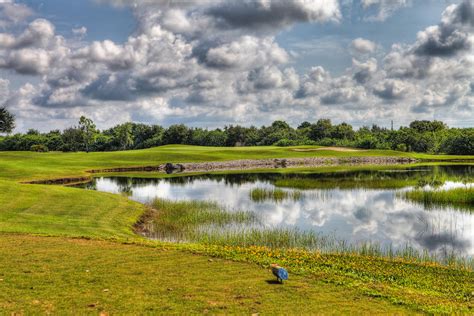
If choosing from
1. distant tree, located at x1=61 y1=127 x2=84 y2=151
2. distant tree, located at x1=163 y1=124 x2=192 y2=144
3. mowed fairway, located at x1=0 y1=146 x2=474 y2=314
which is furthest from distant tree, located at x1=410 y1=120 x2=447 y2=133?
mowed fairway, located at x1=0 y1=146 x2=474 y2=314

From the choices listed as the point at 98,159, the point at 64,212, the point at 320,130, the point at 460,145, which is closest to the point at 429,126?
the point at 320,130

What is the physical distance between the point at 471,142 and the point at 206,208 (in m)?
113

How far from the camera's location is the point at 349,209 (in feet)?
Result: 123

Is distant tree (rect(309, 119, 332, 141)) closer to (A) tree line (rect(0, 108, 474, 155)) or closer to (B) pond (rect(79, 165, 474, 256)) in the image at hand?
(A) tree line (rect(0, 108, 474, 155))

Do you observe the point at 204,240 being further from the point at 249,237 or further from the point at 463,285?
the point at 463,285

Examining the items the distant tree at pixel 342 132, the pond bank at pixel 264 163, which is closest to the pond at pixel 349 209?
the pond bank at pixel 264 163

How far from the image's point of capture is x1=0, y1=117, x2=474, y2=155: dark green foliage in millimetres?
144500

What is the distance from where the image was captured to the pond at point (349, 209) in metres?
27.0

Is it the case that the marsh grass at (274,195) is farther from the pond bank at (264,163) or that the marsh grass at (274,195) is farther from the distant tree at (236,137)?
the distant tree at (236,137)

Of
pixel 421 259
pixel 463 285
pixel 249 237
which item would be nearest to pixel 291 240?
pixel 249 237

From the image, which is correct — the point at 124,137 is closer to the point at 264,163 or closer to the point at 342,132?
the point at 342,132

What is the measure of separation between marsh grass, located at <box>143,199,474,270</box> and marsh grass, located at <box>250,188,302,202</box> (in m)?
6.81

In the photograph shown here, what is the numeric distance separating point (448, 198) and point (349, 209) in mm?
10150

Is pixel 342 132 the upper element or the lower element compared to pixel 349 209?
upper
